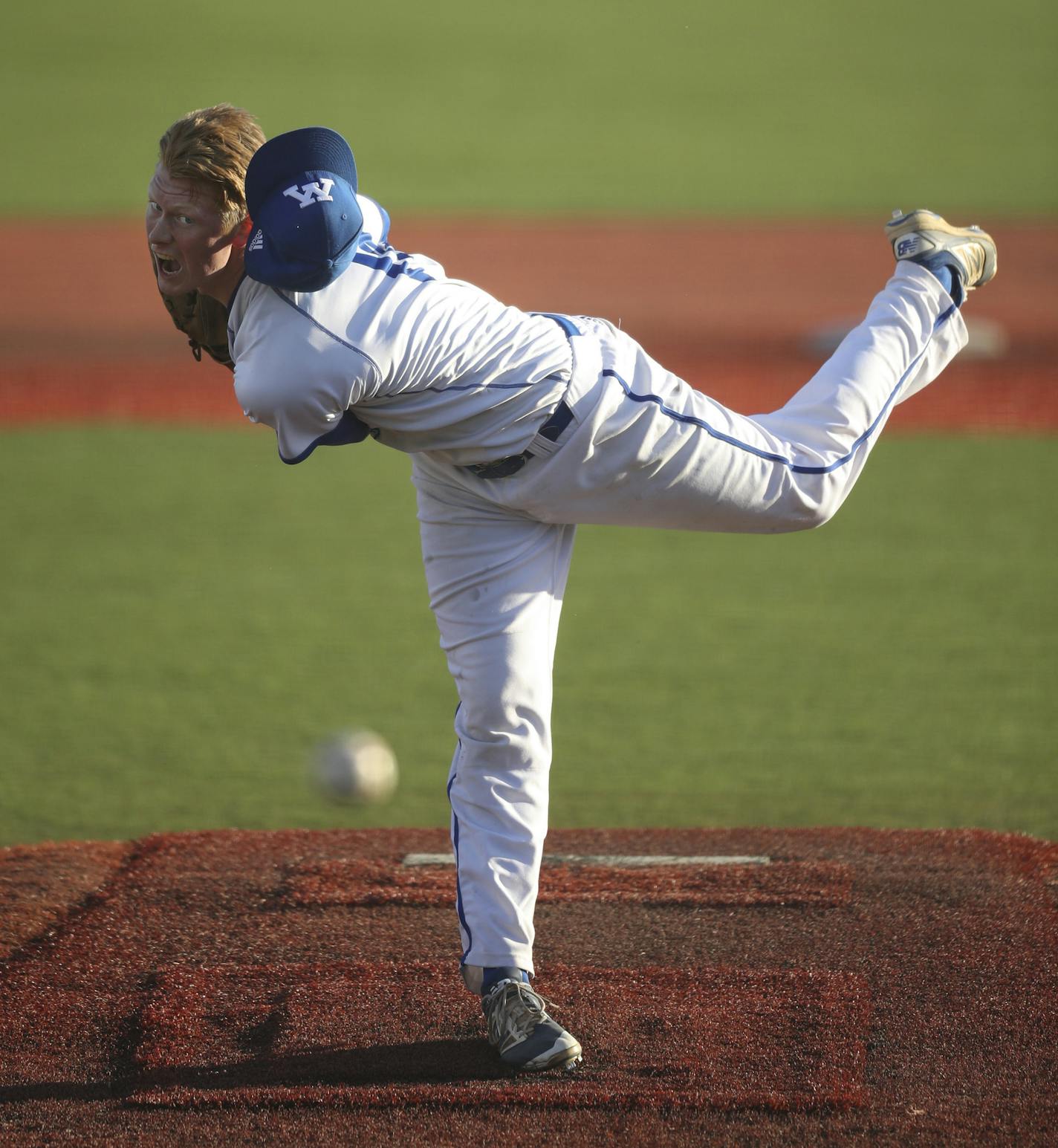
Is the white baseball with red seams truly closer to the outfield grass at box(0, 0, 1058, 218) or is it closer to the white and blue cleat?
the white and blue cleat

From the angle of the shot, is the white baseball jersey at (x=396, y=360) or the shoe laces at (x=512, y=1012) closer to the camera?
the white baseball jersey at (x=396, y=360)

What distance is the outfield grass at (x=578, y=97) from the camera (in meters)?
20.6

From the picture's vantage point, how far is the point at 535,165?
72.7 feet

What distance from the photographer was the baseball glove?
9.37 feet

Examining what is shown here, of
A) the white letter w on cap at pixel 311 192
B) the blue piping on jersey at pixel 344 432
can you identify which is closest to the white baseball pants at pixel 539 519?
the blue piping on jersey at pixel 344 432

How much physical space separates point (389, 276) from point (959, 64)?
85.5 feet

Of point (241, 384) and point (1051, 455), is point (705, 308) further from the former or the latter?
point (241, 384)

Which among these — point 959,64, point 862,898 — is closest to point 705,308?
point 862,898

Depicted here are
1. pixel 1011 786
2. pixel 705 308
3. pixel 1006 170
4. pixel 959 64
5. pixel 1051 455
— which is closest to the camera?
pixel 1011 786

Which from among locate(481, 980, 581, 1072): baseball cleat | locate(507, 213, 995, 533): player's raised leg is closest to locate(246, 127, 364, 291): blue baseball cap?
locate(507, 213, 995, 533): player's raised leg

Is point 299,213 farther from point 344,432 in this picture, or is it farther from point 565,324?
point 565,324

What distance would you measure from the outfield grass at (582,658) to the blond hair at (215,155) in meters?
2.48

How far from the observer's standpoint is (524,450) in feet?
9.55

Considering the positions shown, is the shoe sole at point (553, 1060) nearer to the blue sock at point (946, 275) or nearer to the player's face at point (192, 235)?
the player's face at point (192, 235)
